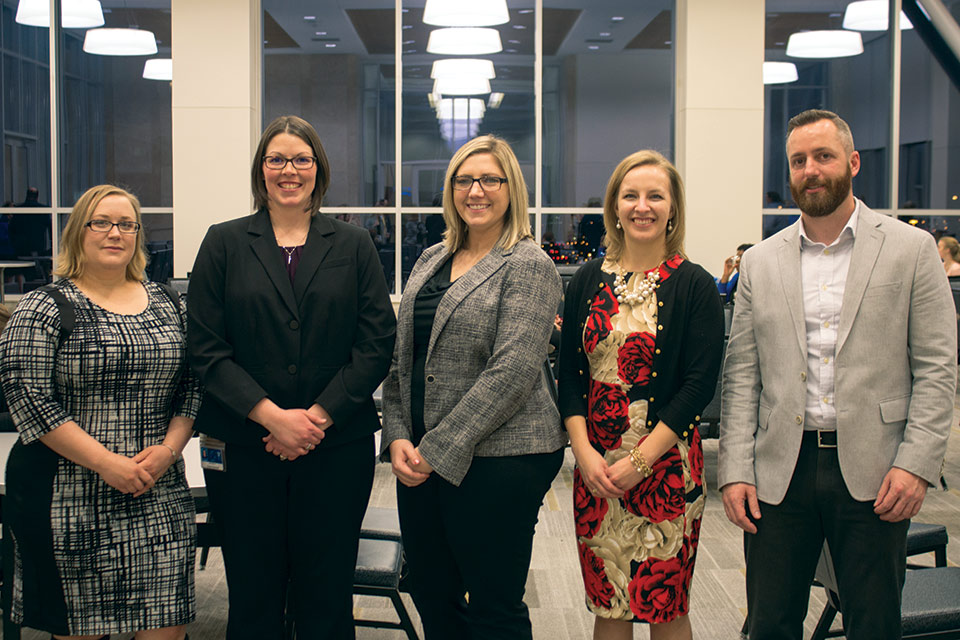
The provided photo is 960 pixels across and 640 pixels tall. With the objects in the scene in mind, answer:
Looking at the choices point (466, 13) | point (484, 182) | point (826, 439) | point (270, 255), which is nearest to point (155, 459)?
point (270, 255)

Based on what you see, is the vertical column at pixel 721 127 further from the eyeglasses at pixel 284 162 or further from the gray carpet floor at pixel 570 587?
the eyeglasses at pixel 284 162

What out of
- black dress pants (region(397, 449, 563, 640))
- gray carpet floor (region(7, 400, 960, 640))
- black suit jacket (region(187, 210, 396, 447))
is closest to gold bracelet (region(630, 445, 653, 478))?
black dress pants (region(397, 449, 563, 640))

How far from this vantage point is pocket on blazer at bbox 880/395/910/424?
6.30ft

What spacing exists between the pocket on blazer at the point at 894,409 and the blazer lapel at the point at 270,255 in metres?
1.45

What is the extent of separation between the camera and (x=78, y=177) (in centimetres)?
923

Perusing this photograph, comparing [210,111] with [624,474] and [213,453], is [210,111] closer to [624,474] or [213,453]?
[213,453]

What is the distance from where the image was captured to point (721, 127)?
27.6ft

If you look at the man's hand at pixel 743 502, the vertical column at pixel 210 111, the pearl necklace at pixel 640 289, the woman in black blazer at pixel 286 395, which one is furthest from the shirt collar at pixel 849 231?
the vertical column at pixel 210 111

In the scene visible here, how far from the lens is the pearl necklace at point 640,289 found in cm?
212

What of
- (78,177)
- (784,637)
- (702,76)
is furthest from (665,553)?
(78,177)

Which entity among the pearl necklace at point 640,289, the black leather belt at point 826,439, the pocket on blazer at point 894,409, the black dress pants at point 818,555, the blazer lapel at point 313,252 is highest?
the blazer lapel at point 313,252

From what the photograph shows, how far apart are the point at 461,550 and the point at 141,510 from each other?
891mm

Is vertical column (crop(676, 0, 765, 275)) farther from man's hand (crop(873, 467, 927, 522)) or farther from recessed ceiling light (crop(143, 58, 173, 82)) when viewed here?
man's hand (crop(873, 467, 927, 522))

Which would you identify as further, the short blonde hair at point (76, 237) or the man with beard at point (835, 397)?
the short blonde hair at point (76, 237)
